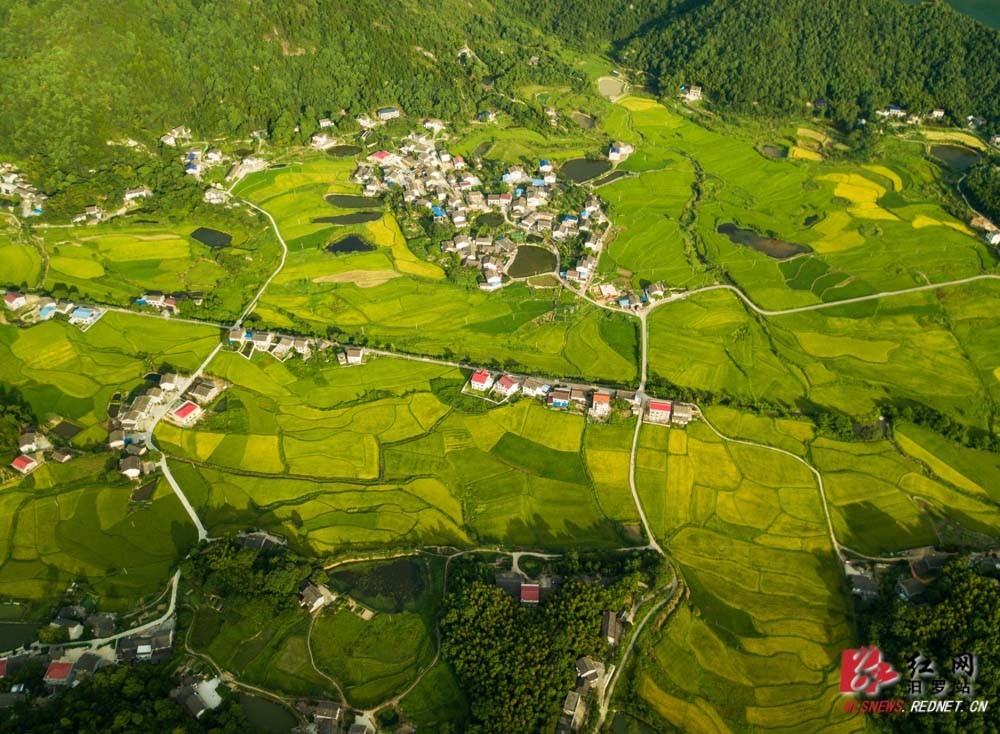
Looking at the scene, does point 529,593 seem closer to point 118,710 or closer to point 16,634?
point 118,710

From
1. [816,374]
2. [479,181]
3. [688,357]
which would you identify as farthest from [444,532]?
[479,181]

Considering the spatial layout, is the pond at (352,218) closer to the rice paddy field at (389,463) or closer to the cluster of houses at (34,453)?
the rice paddy field at (389,463)

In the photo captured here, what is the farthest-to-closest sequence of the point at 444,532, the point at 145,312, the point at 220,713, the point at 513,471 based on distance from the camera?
1. the point at 145,312
2. the point at 513,471
3. the point at 444,532
4. the point at 220,713

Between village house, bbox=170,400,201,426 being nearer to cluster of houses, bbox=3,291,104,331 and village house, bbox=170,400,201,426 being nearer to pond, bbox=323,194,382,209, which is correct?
cluster of houses, bbox=3,291,104,331

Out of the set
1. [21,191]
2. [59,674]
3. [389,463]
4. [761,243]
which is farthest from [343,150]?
[59,674]

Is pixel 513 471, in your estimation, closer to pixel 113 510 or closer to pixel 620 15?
pixel 113 510

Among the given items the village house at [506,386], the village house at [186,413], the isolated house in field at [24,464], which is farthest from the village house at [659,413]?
the isolated house in field at [24,464]

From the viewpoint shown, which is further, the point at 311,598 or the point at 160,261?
the point at 160,261
